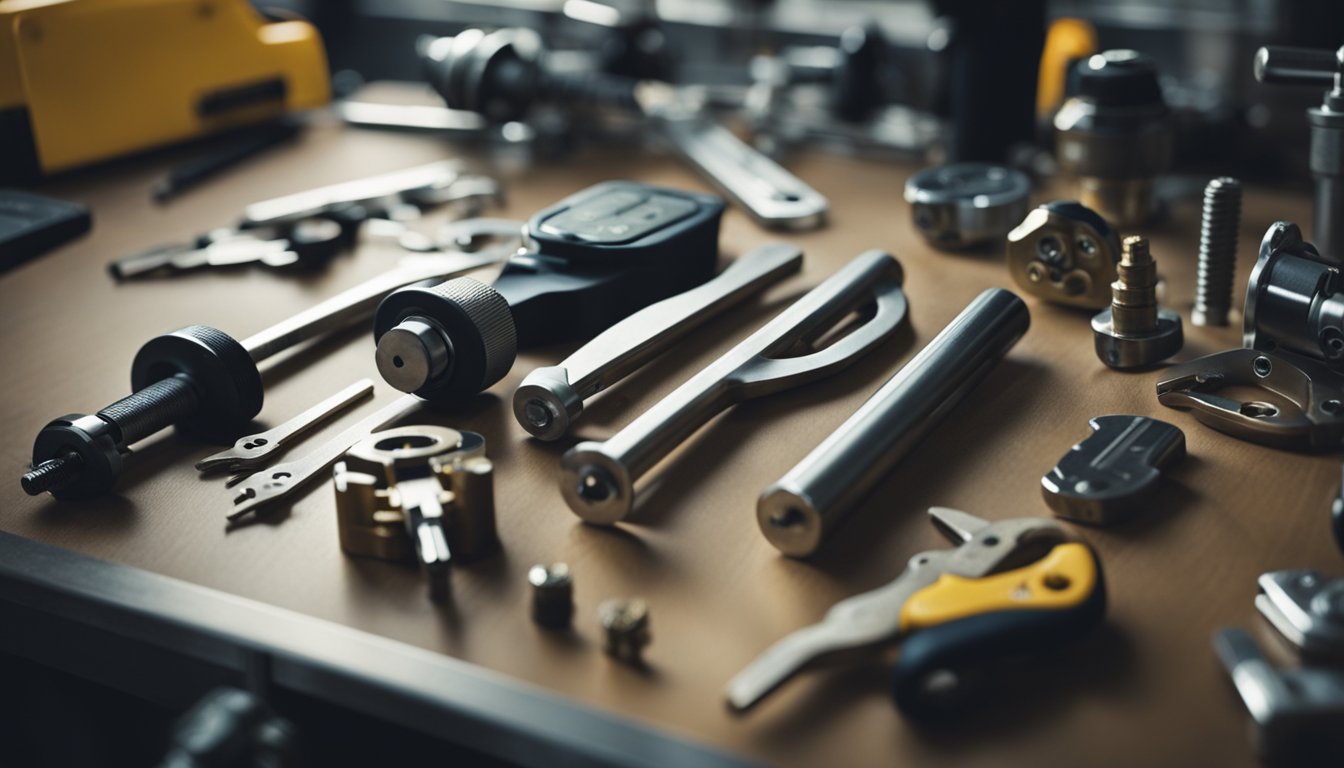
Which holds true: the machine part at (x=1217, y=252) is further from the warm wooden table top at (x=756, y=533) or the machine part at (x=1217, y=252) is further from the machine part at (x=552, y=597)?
the machine part at (x=552, y=597)

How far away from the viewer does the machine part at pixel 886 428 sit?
2.23 feet

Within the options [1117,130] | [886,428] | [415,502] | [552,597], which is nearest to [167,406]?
[415,502]

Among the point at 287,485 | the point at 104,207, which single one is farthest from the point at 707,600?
the point at 104,207

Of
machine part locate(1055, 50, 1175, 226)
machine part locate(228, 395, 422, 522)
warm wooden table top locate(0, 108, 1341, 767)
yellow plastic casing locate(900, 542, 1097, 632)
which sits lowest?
warm wooden table top locate(0, 108, 1341, 767)

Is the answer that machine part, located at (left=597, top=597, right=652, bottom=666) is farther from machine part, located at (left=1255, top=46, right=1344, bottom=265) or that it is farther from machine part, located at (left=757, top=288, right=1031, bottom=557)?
machine part, located at (left=1255, top=46, right=1344, bottom=265)

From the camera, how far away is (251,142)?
155cm

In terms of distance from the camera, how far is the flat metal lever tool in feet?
2.66

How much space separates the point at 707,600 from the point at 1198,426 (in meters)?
0.38

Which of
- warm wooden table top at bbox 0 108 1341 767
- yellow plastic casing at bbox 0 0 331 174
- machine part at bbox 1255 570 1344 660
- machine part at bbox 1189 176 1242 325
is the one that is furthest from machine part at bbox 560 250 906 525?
yellow plastic casing at bbox 0 0 331 174

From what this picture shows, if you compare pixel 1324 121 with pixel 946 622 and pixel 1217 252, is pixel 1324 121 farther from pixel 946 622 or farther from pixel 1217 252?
pixel 946 622

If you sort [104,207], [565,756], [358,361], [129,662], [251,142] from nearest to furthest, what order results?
[565,756] < [129,662] < [358,361] < [104,207] < [251,142]

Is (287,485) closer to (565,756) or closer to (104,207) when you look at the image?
(565,756)

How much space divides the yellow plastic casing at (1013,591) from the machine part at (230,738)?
29cm

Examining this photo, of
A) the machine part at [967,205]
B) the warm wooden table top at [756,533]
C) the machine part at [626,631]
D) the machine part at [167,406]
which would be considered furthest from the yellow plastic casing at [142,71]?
the machine part at [626,631]
